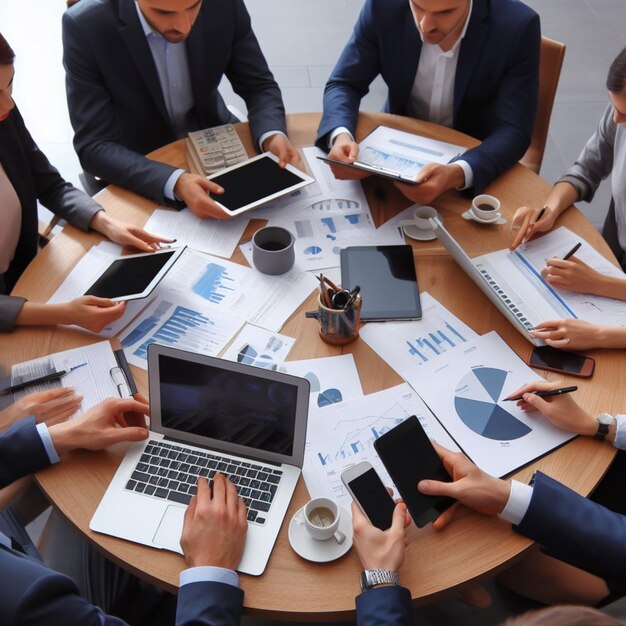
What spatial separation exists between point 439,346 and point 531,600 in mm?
785

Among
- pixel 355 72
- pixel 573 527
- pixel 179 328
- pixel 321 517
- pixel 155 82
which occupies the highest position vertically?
pixel 155 82

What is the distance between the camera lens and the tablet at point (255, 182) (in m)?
1.95

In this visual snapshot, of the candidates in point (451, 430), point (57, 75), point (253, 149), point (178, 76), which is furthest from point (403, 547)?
point (57, 75)

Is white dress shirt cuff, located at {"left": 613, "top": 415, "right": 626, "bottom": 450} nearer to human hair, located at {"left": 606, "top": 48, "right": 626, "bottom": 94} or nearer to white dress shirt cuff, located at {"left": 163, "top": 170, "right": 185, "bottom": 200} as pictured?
human hair, located at {"left": 606, "top": 48, "right": 626, "bottom": 94}

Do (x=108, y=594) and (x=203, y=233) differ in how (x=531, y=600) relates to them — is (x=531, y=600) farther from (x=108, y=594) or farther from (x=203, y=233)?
(x=203, y=233)

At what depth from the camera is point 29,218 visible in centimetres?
210

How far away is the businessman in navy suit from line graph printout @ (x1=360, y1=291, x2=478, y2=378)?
642mm

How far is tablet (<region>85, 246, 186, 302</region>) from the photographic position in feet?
5.54

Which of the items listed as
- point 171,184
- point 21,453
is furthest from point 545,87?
point 21,453

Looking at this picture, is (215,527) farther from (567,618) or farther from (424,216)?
(424,216)

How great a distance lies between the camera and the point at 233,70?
2.49 metres

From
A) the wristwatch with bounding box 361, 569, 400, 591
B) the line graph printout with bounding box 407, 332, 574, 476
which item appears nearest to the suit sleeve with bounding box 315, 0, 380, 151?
the line graph printout with bounding box 407, 332, 574, 476

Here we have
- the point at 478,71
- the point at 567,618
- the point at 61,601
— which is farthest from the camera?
the point at 478,71

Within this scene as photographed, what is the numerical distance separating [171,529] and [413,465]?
0.52 m
